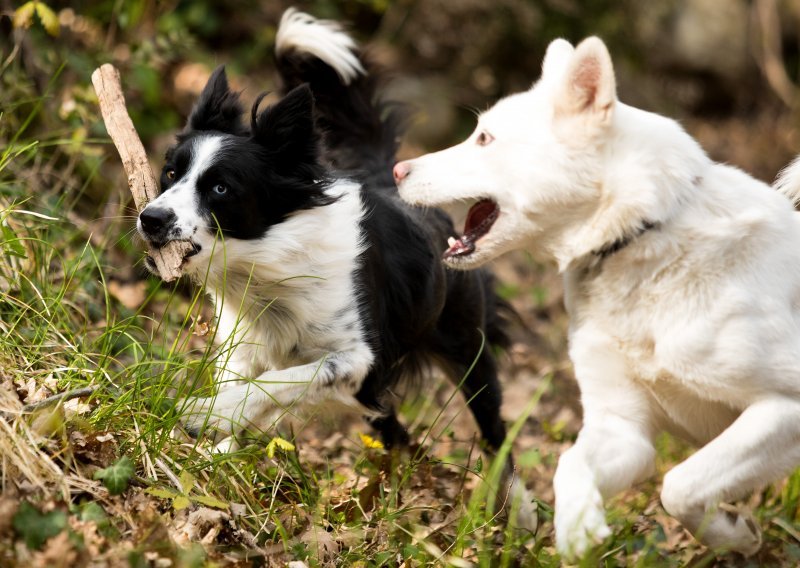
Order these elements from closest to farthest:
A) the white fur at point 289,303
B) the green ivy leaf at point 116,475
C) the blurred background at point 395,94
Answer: the green ivy leaf at point 116,475 → the white fur at point 289,303 → the blurred background at point 395,94

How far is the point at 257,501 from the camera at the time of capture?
3.41 meters

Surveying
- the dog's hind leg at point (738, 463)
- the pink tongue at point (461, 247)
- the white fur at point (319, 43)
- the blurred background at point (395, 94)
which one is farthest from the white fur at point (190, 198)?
the dog's hind leg at point (738, 463)

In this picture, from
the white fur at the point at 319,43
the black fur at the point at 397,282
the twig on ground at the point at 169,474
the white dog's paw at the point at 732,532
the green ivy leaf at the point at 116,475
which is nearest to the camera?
the green ivy leaf at the point at 116,475

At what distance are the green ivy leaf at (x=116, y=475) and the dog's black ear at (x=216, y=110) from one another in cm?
160

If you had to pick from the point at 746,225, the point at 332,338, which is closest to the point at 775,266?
the point at 746,225

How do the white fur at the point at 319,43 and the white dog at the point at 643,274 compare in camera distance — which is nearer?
the white dog at the point at 643,274

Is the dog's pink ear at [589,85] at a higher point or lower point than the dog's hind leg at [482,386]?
higher

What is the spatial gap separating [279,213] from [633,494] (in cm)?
231

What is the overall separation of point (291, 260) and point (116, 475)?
1.27m

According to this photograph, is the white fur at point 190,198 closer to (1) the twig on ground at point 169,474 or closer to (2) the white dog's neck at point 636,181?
(1) the twig on ground at point 169,474

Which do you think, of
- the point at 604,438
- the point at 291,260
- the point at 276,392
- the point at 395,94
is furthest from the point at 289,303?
the point at 395,94

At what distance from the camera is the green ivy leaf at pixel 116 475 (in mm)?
2852

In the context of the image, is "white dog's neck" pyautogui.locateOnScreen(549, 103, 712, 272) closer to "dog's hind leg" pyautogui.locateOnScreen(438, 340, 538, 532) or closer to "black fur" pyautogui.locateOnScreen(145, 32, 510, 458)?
"black fur" pyautogui.locateOnScreen(145, 32, 510, 458)

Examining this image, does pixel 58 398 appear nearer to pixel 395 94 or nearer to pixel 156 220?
pixel 156 220
